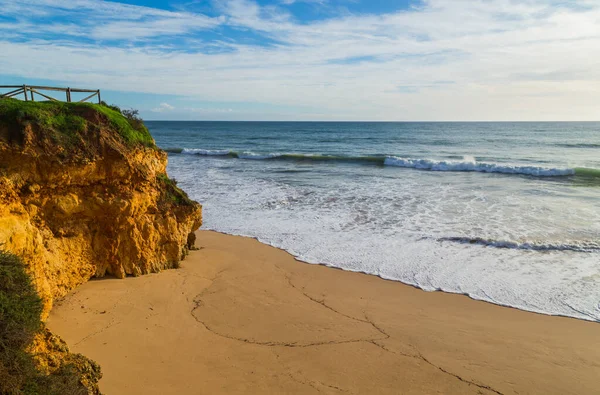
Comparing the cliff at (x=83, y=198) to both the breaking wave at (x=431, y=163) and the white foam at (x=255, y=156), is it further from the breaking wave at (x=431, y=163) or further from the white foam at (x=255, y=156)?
the white foam at (x=255, y=156)

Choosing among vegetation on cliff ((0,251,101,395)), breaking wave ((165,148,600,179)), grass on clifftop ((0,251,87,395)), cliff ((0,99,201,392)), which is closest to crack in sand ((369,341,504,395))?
vegetation on cliff ((0,251,101,395))

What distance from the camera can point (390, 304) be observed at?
8.45 meters

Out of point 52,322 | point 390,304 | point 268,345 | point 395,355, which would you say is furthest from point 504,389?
point 52,322

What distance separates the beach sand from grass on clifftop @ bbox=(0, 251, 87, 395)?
49.8 inches

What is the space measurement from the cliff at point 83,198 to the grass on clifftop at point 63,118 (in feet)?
0.06

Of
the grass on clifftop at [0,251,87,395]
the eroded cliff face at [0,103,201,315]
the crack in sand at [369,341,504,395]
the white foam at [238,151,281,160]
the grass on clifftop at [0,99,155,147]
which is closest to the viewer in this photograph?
the grass on clifftop at [0,251,87,395]

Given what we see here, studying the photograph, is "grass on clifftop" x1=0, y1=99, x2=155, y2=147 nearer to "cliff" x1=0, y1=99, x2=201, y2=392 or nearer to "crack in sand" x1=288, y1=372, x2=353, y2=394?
"cliff" x1=0, y1=99, x2=201, y2=392

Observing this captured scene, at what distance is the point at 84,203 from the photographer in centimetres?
823

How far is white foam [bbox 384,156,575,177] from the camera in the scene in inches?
1078

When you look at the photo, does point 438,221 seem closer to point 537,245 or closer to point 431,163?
point 537,245

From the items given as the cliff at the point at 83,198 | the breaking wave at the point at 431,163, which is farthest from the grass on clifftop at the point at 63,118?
the breaking wave at the point at 431,163

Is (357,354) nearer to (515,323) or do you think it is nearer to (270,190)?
(515,323)

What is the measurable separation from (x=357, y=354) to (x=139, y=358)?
3.50 m

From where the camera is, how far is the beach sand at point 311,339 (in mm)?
5812
